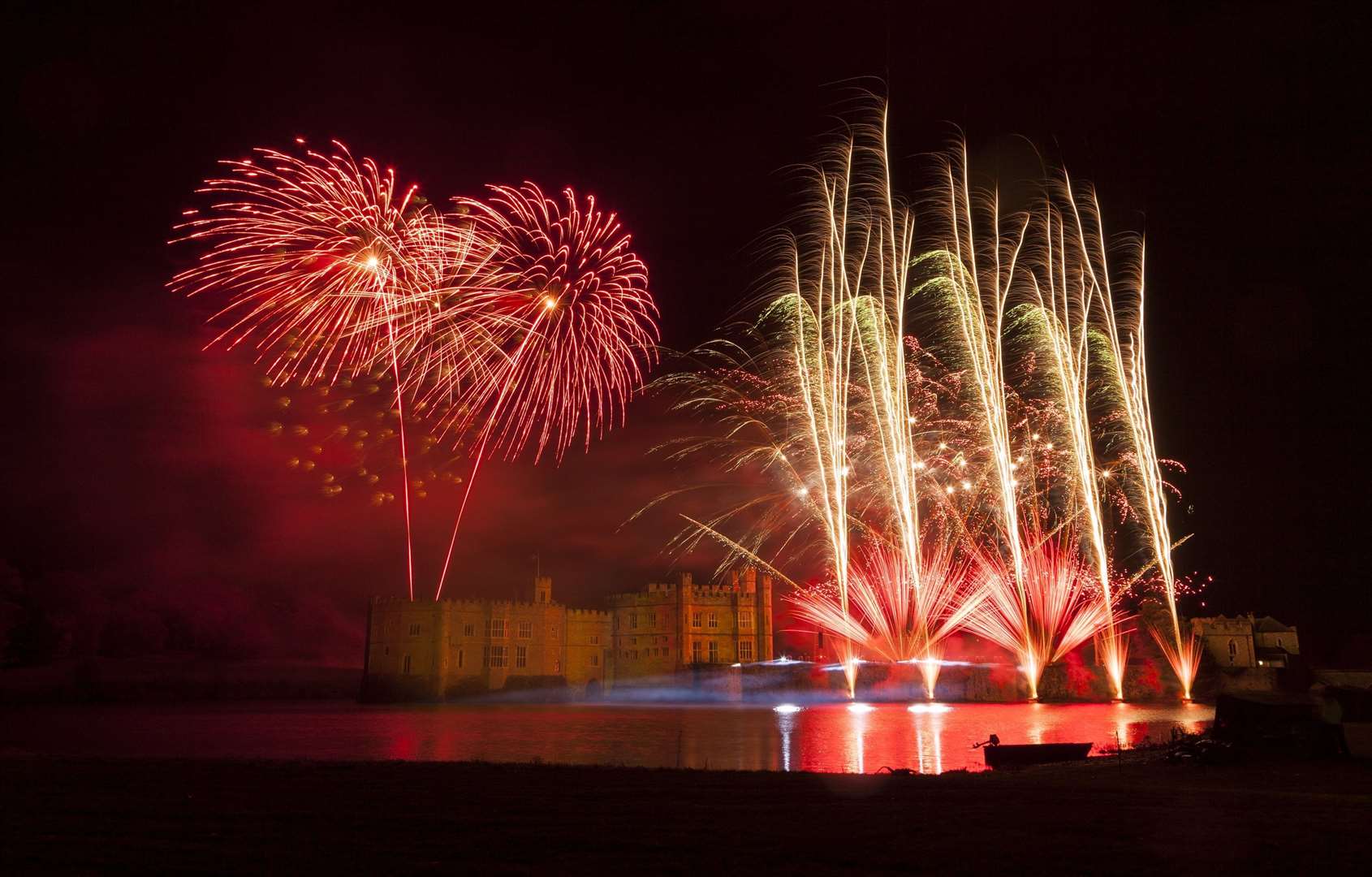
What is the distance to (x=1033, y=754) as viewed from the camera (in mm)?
19656

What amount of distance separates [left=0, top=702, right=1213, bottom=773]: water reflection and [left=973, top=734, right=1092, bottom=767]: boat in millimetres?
943

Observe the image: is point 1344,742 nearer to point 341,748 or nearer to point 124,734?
point 341,748

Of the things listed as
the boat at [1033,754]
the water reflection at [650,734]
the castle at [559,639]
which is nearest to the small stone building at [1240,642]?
the water reflection at [650,734]

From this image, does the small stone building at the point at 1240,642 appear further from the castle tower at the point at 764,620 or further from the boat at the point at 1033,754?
the boat at the point at 1033,754

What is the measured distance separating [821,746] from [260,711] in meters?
59.4

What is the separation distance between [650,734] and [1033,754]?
67.4 ft

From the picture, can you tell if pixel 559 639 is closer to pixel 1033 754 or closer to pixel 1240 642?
pixel 1240 642

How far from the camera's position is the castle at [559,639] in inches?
3145

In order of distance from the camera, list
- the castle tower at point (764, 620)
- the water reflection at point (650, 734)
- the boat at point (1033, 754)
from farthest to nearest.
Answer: the castle tower at point (764, 620) < the water reflection at point (650, 734) < the boat at point (1033, 754)

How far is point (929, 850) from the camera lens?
8.90 meters

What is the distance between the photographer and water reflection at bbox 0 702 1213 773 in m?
25.4

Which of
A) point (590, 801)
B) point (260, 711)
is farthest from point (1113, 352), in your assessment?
point (260, 711)

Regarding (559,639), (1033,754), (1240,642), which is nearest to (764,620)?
(559,639)

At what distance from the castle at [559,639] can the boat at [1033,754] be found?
2548 inches
